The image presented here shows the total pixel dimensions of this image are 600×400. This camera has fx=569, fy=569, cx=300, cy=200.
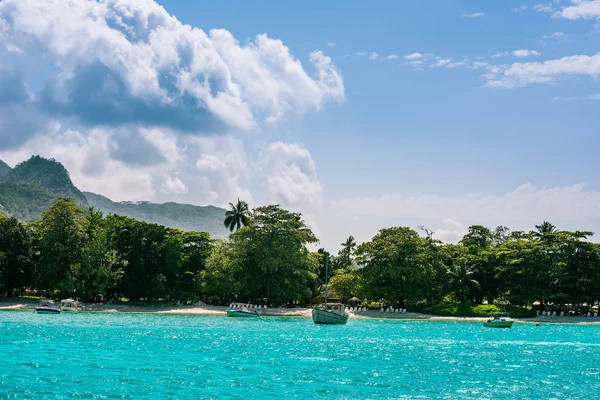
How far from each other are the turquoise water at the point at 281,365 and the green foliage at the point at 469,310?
103 ft

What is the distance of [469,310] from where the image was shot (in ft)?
285

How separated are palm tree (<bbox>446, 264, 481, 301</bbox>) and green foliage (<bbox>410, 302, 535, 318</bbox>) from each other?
9.59ft

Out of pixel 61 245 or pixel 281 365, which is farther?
pixel 61 245

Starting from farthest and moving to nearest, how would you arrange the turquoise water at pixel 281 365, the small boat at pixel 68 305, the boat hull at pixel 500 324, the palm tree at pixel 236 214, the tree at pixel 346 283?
the palm tree at pixel 236 214
the tree at pixel 346 283
the small boat at pixel 68 305
the boat hull at pixel 500 324
the turquoise water at pixel 281 365

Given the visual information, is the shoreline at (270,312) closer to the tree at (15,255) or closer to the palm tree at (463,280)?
the tree at (15,255)

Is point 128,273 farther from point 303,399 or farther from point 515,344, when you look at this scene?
point 303,399

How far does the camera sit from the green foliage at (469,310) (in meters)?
85.5

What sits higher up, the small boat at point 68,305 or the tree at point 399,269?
the tree at point 399,269

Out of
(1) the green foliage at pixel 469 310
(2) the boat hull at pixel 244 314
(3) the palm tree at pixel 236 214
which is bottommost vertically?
(2) the boat hull at pixel 244 314

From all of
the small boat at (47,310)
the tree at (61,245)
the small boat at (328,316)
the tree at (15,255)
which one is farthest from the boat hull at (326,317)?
the tree at (15,255)

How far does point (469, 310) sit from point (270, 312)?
30.5 meters

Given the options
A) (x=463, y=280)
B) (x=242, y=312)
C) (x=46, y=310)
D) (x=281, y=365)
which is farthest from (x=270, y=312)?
(x=281, y=365)

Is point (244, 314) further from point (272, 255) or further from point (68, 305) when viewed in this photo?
point (68, 305)

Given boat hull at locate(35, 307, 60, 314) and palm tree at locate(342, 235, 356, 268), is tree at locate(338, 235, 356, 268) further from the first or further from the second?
boat hull at locate(35, 307, 60, 314)
